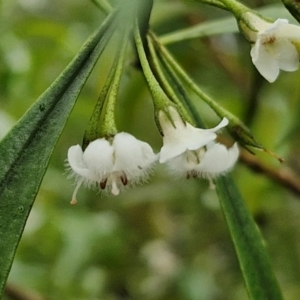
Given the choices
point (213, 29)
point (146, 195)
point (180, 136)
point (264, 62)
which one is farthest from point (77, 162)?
point (146, 195)

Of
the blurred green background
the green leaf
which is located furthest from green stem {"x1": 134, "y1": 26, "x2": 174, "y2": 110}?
the blurred green background

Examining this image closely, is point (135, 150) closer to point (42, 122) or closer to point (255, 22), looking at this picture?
point (42, 122)

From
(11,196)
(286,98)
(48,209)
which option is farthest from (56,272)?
(11,196)

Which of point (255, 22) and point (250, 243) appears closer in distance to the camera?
point (255, 22)

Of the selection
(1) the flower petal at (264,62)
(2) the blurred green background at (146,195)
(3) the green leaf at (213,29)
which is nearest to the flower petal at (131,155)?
(1) the flower petal at (264,62)

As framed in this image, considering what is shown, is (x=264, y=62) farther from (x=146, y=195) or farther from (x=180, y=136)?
(x=146, y=195)

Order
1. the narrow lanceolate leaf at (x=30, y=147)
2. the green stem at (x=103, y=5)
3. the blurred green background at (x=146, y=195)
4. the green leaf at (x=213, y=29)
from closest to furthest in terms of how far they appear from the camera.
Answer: the narrow lanceolate leaf at (x=30, y=147) → the green stem at (x=103, y=5) → the green leaf at (x=213, y=29) → the blurred green background at (x=146, y=195)

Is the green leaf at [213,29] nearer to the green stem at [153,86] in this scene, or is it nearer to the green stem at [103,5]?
the green stem at [103,5]
